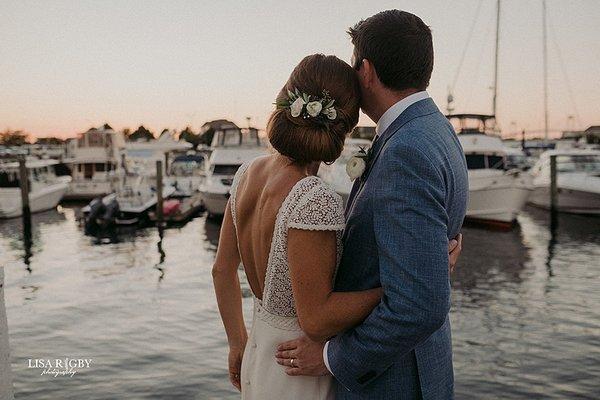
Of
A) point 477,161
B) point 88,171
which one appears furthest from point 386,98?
point 88,171

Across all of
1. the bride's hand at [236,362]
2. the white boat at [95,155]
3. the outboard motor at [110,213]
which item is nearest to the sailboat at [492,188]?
the outboard motor at [110,213]

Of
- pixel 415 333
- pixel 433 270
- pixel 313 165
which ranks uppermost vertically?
pixel 313 165

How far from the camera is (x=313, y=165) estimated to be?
6.55 feet

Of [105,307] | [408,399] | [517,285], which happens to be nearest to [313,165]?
[408,399]

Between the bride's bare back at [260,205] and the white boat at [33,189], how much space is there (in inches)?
1039

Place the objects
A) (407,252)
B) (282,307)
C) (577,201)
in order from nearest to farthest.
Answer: (407,252) < (282,307) < (577,201)

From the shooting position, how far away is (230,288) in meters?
2.42

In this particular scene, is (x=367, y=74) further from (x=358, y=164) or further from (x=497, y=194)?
(x=497, y=194)

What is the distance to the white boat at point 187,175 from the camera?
31812mm

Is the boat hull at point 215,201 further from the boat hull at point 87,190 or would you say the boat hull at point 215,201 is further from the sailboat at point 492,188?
the boat hull at point 87,190

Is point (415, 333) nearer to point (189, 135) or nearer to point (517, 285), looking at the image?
point (517, 285)

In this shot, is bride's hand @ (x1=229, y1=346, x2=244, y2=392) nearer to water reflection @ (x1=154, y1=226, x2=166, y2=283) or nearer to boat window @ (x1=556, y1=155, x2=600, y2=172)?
water reflection @ (x1=154, y1=226, x2=166, y2=283)

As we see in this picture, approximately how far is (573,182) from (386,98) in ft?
83.1

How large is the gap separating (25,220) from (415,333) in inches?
1039
